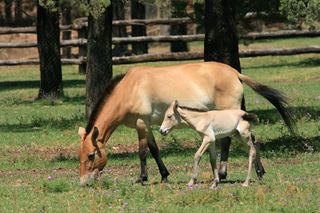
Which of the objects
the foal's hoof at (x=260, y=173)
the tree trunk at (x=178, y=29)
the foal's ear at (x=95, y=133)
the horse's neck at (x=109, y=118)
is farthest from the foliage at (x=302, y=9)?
the tree trunk at (x=178, y=29)

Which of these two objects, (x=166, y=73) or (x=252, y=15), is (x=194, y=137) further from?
(x=252, y=15)

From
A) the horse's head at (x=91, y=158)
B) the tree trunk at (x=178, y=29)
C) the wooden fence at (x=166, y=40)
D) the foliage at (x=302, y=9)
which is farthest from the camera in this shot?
the wooden fence at (x=166, y=40)

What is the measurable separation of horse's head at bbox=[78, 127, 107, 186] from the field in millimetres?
206

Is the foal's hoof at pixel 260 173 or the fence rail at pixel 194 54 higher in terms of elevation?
the foal's hoof at pixel 260 173

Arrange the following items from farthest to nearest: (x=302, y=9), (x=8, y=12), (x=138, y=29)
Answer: (x=8, y=12) → (x=138, y=29) → (x=302, y=9)

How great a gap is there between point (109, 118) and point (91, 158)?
0.69 metres

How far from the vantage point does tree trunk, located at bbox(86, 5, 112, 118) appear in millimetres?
20109

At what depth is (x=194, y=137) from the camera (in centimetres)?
1806

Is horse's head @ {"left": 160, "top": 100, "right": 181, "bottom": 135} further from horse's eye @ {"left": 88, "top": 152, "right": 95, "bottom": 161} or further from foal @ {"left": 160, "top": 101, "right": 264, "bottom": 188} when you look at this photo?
horse's eye @ {"left": 88, "top": 152, "right": 95, "bottom": 161}

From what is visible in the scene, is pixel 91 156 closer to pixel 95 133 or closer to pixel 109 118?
pixel 95 133

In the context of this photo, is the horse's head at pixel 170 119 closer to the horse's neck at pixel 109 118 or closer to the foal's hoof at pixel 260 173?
the horse's neck at pixel 109 118

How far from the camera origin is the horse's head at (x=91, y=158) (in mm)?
12438

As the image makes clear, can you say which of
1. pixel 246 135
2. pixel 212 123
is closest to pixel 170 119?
pixel 212 123

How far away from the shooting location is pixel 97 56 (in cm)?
2019
